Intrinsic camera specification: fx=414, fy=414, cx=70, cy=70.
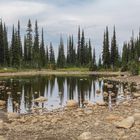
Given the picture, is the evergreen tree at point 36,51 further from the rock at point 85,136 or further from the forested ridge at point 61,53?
the rock at point 85,136

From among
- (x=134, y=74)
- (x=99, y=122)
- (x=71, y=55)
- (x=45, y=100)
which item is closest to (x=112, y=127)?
(x=99, y=122)

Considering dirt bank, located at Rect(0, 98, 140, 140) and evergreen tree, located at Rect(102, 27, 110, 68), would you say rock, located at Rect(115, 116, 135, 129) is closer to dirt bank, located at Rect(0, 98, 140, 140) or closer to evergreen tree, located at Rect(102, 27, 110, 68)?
dirt bank, located at Rect(0, 98, 140, 140)

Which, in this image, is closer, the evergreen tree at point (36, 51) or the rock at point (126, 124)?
the rock at point (126, 124)

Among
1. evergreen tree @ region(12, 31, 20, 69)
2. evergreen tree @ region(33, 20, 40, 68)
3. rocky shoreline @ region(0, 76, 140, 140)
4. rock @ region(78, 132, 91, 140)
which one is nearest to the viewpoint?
rock @ region(78, 132, 91, 140)

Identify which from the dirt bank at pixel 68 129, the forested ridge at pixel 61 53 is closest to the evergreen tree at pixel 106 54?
the forested ridge at pixel 61 53

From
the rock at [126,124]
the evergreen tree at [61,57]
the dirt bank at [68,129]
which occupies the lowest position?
the dirt bank at [68,129]

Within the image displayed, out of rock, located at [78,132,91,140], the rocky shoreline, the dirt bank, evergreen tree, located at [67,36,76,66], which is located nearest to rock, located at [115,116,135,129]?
the rocky shoreline

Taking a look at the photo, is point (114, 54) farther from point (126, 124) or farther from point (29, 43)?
point (126, 124)

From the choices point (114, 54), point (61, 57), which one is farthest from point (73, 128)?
point (61, 57)

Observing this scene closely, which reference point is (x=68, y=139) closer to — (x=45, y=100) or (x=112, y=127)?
(x=112, y=127)

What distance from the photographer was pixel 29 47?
12544cm

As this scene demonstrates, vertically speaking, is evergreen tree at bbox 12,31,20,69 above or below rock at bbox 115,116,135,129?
above

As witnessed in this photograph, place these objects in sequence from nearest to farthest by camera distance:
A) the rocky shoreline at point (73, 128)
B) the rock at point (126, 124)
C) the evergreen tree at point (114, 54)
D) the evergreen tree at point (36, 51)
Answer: the rocky shoreline at point (73, 128) → the rock at point (126, 124) → the evergreen tree at point (36, 51) → the evergreen tree at point (114, 54)

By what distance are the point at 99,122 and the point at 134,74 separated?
180 feet
